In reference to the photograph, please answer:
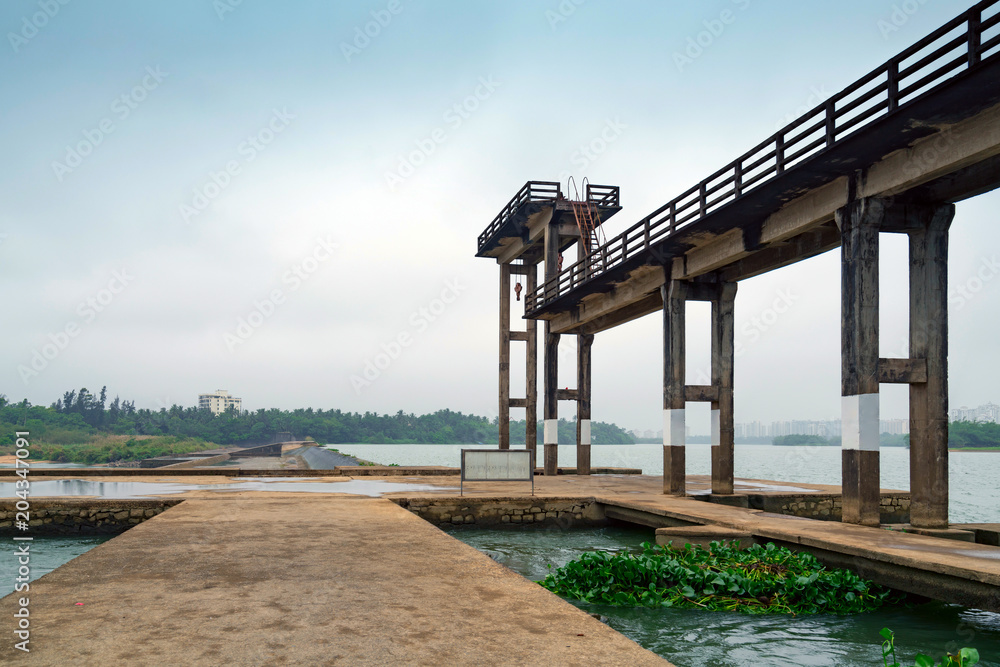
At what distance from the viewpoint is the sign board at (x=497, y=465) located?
17484 mm

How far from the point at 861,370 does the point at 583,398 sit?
17.6 m

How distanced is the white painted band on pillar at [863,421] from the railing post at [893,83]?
15.9 ft

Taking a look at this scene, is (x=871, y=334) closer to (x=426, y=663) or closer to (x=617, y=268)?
(x=617, y=268)

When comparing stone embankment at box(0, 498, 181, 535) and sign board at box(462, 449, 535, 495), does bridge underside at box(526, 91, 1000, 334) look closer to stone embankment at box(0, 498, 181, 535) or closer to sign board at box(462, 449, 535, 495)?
sign board at box(462, 449, 535, 495)

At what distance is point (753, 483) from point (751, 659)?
18350mm

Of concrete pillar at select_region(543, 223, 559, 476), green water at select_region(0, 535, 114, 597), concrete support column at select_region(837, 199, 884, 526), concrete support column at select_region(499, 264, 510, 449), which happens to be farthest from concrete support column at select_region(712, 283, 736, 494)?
concrete support column at select_region(499, 264, 510, 449)

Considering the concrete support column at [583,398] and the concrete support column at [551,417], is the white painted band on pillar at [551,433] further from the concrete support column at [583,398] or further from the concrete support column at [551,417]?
the concrete support column at [583,398]

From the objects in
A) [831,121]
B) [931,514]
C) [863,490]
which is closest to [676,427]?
[863,490]

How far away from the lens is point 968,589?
859 centimetres

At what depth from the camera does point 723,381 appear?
20594 mm

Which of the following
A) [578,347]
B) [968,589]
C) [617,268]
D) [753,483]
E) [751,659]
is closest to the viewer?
[751,659]

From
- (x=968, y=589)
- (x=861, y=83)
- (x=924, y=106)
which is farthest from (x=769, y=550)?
(x=861, y=83)

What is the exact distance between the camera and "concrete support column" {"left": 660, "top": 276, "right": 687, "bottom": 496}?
20219mm

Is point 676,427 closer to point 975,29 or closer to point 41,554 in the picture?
point 975,29
